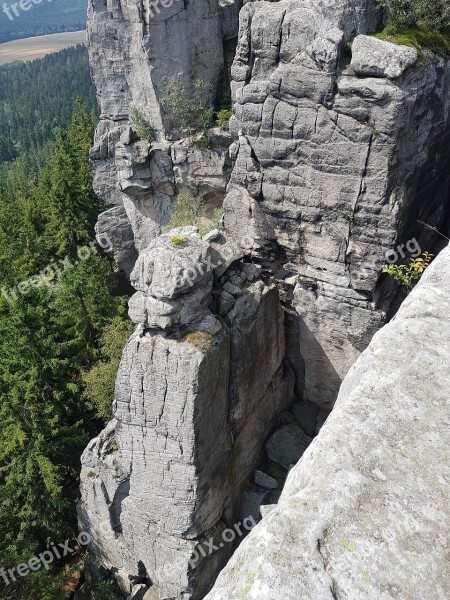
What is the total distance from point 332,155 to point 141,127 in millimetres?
14907

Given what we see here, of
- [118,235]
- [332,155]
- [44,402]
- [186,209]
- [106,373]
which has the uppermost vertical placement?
[332,155]

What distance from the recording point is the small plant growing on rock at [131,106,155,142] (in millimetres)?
27531

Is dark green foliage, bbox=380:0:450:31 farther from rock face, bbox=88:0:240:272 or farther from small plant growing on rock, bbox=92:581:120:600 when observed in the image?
small plant growing on rock, bbox=92:581:120:600

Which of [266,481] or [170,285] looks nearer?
[170,285]

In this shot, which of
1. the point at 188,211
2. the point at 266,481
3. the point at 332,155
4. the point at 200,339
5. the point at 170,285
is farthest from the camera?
the point at 188,211

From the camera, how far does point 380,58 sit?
1427 centimetres

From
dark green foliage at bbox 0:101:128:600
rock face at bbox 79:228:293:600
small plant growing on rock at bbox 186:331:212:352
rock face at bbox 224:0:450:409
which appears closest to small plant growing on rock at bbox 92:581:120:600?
rock face at bbox 79:228:293:600

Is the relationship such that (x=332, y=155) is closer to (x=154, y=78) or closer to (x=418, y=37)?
(x=418, y=37)

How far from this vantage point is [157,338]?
14.2 metres

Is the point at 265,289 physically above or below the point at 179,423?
above

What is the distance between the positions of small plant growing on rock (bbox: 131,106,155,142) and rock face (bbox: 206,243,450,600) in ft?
78.1

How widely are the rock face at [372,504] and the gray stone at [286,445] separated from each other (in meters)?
12.9

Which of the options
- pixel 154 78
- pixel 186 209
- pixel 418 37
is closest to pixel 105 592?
pixel 186 209

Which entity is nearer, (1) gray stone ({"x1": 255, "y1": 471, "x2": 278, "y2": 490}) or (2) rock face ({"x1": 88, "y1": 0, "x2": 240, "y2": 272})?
(1) gray stone ({"x1": 255, "y1": 471, "x2": 278, "y2": 490})
